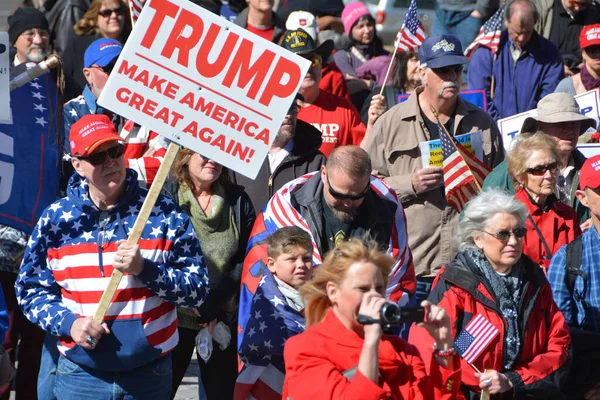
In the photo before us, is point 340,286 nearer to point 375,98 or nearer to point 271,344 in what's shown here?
point 271,344

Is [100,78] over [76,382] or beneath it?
over

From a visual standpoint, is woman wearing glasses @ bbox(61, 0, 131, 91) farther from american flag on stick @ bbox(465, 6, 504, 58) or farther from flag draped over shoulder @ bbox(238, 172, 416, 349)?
flag draped over shoulder @ bbox(238, 172, 416, 349)

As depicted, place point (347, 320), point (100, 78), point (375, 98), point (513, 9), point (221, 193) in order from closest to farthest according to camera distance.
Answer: point (347, 320) < point (221, 193) < point (100, 78) < point (375, 98) < point (513, 9)

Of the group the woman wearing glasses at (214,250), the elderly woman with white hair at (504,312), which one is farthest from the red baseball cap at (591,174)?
the woman wearing glasses at (214,250)

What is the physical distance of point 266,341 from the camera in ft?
20.4

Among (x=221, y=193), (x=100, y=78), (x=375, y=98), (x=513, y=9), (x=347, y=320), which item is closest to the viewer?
(x=347, y=320)

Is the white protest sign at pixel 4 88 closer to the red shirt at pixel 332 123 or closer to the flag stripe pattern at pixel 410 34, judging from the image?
the red shirt at pixel 332 123

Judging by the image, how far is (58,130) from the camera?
7.04m

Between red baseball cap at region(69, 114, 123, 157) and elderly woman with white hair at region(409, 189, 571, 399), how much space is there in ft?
5.87

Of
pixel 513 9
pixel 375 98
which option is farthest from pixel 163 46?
pixel 513 9

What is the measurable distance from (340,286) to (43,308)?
1701mm

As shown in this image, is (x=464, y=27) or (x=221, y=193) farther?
(x=464, y=27)

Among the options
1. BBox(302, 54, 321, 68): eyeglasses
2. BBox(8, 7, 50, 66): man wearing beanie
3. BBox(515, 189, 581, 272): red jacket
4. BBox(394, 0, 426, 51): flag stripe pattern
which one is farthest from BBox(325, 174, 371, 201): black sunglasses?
BBox(8, 7, 50, 66): man wearing beanie

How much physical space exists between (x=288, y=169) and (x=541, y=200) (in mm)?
1577
